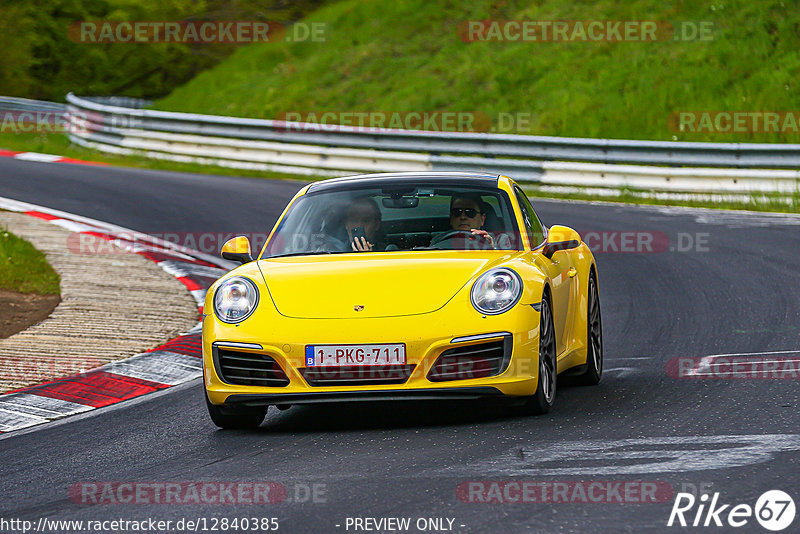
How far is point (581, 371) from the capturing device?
305 inches

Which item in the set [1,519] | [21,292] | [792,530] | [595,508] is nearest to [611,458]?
[595,508]

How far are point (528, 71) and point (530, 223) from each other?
1993 cm

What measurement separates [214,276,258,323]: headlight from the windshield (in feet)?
2.02

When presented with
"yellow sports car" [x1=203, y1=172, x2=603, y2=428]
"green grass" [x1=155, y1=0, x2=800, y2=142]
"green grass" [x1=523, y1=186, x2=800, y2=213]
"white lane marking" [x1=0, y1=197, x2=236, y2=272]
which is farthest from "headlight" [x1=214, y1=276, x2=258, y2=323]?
"green grass" [x1=155, y1=0, x2=800, y2=142]

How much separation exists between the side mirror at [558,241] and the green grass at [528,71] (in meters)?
15.2

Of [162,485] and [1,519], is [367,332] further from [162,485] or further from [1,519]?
[1,519]

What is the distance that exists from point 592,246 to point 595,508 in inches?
408

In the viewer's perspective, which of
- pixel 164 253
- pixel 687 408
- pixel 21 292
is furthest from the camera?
pixel 164 253

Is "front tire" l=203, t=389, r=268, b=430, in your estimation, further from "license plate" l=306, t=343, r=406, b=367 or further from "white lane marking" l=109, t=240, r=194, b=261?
"white lane marking" l=109, t=240, r=194, b=261

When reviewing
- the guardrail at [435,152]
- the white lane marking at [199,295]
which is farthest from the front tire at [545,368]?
the guardrail at [435,152]

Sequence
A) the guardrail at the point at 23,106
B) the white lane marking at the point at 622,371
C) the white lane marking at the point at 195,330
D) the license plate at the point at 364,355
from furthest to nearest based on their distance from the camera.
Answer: the guardrail at the point at 23,106, the white lane marking at the point at 195,330, the white lane marking at the point at 622,371, the license plate at the point at 364,355

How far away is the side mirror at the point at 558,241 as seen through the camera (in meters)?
7.40

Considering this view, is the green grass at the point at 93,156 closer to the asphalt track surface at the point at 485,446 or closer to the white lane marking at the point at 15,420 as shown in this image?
the asphalt track surface at the point at 485,446

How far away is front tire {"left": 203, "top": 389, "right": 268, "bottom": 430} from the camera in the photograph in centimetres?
675
